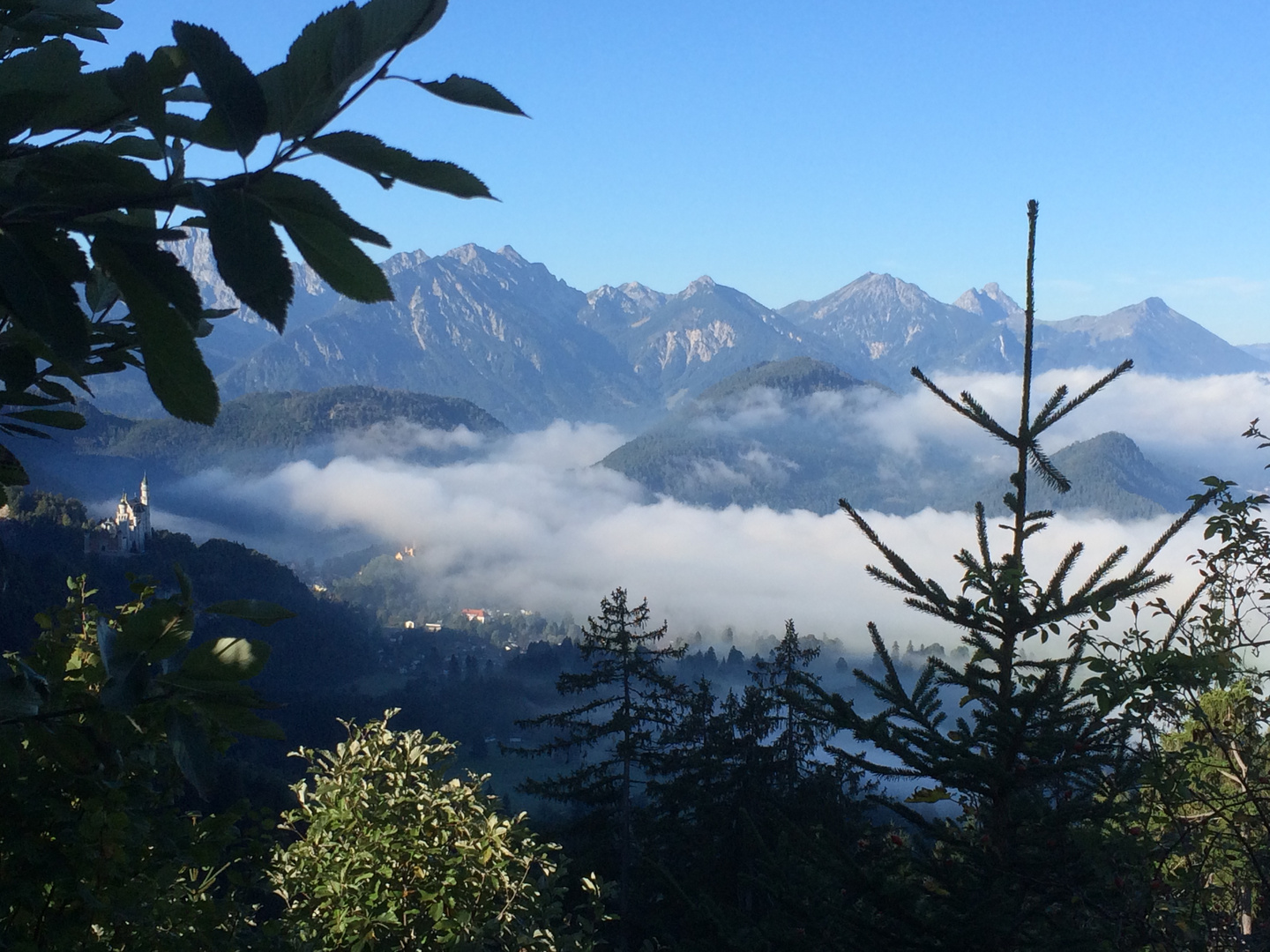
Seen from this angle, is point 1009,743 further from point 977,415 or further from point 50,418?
point 50,418

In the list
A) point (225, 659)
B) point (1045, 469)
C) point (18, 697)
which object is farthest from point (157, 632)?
point (1045, 469)

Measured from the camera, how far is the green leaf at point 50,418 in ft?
5.16

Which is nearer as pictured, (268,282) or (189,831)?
(268,282)

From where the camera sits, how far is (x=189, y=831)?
2457 millimetres

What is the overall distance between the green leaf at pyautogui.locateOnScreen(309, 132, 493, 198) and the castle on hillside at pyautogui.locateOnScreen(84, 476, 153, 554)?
361 feet

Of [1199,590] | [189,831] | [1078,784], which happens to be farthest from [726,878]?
[189,831]

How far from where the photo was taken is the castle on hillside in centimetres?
10250

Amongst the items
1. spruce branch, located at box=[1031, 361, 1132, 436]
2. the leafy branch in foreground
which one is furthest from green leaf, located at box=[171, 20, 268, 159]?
spruce branch, located at box=[1031, 361, 1132, 436]

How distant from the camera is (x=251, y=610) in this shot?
1.30 metres

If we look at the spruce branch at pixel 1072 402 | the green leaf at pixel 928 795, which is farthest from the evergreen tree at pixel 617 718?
the spruce branch at pixel 1072 402

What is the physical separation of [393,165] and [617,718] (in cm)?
2091

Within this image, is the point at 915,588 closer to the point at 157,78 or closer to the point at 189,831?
the point at 189,831

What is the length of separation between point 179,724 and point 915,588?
15.9 feet

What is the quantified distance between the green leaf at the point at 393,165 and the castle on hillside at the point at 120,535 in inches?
4334
